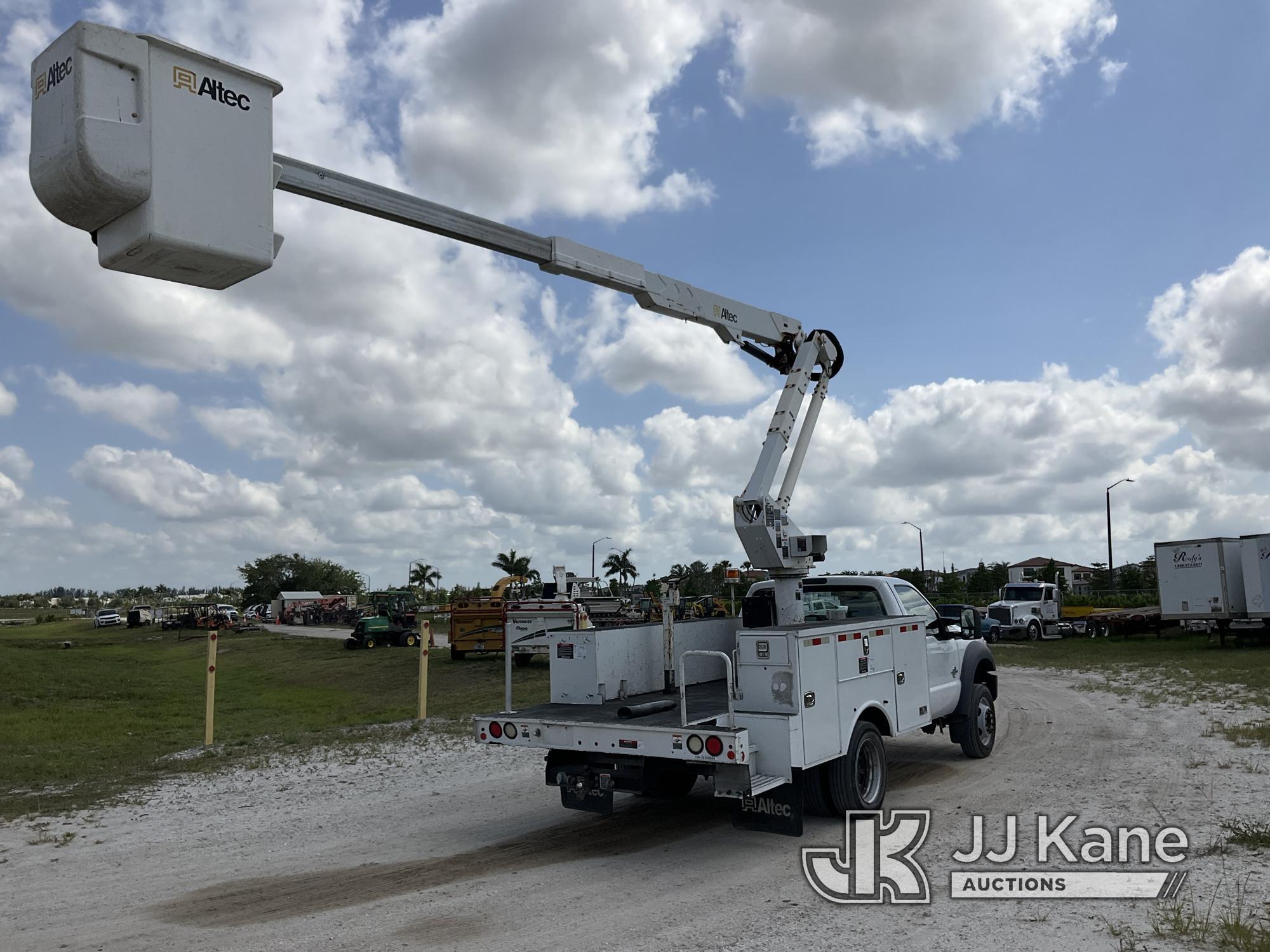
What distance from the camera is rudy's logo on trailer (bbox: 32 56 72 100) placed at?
5219 millimetres

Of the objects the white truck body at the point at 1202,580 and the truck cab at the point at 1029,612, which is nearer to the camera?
the white truck body at the point at 1202,580

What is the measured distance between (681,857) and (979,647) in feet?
16.8

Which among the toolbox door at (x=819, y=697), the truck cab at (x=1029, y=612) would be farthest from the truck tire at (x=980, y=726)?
the truck cab at (x=1029, y=612)

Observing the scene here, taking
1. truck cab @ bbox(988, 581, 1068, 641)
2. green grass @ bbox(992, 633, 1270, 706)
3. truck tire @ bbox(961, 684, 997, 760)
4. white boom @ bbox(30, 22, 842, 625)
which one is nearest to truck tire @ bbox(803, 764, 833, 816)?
truck tire @ bbox(961, 684, 997, 760)

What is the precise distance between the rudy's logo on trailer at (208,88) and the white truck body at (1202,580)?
31500mm

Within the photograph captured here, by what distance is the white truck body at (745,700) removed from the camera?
6.66 metres

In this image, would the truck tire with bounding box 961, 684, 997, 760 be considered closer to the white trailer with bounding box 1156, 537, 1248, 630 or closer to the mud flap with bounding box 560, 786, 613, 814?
the mud flap with bounding box 560, 786, 613, 814

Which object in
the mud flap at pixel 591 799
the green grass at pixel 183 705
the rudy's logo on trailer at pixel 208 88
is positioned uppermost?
the rudy's logo on trailer at pixel 208 88

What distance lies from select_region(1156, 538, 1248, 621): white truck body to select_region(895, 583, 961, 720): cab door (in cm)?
2394

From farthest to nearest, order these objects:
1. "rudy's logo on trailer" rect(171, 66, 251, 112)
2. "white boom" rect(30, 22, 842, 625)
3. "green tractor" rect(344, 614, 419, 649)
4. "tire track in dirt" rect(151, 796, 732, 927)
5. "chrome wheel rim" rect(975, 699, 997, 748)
Result: "green tractor" rect(344, 614, 419, 649)
"chrome wheel rim" rect(975, 699, 997, 748)
"tire track in dirt" rect(151, 796, 732, 927)
"rudy's logo on trailer" rect(171, 66, 251, 112)
"white boom" rect(30, 22, 842, 625)

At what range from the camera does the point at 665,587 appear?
8875mm

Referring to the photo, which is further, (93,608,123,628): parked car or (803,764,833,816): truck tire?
(93,608,123,628): parked car

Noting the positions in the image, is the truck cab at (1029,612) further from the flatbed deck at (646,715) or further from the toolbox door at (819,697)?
the toolbox door at (819,697)

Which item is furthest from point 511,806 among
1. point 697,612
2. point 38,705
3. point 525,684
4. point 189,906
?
point 38,705
